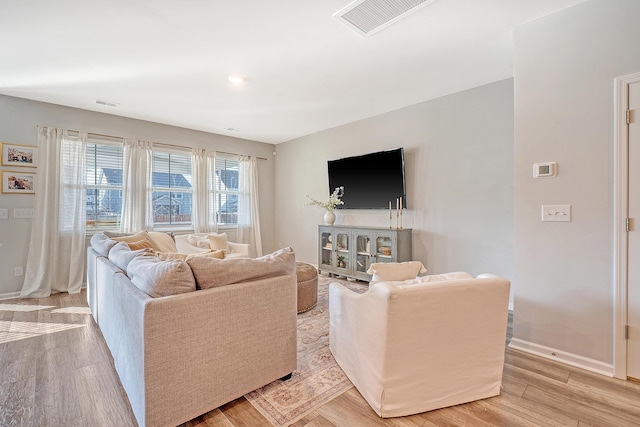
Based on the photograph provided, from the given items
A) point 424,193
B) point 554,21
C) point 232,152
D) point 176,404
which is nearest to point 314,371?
point 176,404

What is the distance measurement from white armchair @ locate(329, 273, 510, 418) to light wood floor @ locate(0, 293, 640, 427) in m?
0.09

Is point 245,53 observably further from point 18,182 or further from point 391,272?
point 18,182

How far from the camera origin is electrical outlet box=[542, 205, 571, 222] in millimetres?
2158

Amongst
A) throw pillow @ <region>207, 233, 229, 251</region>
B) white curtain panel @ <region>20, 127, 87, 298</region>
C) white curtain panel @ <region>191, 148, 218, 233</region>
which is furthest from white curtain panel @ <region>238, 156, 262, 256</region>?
white curtain panel @ <region>20, 127, 87, 298</region>

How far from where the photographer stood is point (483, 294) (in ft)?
5.27

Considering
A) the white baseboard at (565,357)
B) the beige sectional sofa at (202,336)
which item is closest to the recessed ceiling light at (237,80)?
the beige sectional sofa at (202,336)

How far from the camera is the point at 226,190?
566cm

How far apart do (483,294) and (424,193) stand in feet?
8.26

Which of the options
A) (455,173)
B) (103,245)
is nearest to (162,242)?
(103,245)

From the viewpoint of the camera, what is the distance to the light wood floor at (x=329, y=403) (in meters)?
1.58

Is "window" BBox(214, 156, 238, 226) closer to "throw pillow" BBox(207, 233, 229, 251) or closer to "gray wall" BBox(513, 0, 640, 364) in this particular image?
"throw pillow" BBox(207, 233, 229, 251)

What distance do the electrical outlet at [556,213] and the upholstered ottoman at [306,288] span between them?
2.16 meters

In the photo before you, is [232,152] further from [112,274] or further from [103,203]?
[112,274]

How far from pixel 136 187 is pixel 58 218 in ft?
3.32
